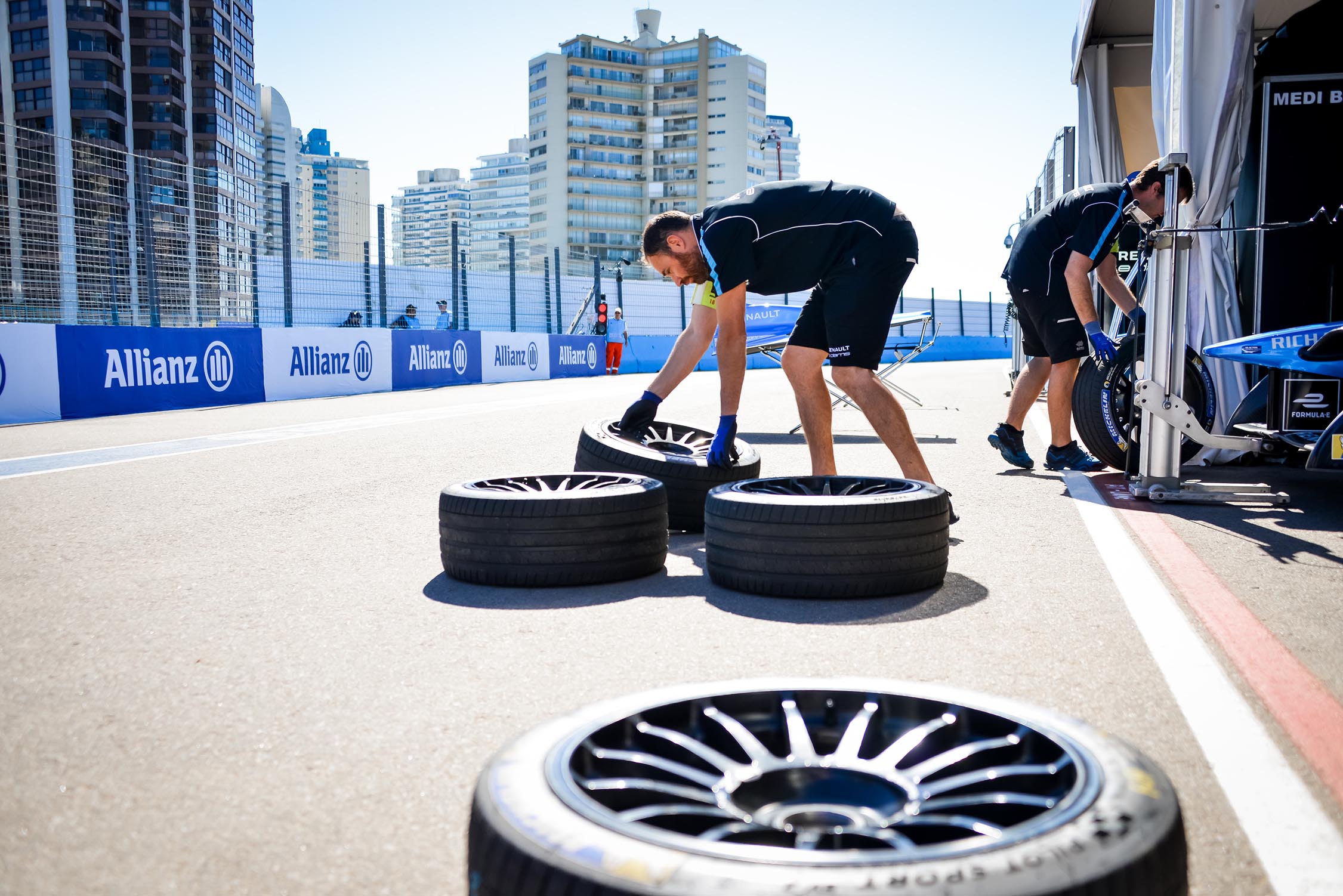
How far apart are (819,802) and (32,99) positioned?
6708 cm

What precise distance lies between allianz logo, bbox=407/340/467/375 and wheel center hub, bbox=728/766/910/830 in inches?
712

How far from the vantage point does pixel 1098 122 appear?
9891 mm

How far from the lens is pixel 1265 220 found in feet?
22.9

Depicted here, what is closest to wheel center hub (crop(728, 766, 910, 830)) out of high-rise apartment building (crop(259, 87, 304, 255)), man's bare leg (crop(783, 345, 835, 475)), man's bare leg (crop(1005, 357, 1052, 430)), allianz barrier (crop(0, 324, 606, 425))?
man's bare leg (crop(783, 345, 835, 475))

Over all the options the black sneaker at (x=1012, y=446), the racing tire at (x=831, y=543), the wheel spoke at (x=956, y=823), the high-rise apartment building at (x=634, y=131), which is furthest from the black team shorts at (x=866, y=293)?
the high-rise apartment building at (x=634, y=131)

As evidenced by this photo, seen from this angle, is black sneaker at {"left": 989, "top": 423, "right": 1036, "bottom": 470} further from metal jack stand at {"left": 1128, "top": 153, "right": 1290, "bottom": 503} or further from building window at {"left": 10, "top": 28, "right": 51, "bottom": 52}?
building window at {"left": 10, "top": 28, "right": 51, "bottom": 52}

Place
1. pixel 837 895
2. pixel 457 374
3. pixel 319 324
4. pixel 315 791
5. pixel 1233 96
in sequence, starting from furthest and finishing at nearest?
1. pixel 457 374
2. pixel 319 324
3. pixel 1233 96
4. pixel 315 791
5. pixel 837 895

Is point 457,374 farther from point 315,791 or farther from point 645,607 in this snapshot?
point 315,791

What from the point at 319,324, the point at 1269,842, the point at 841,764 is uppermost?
the point at 319,324

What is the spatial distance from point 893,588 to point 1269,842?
1.71 m

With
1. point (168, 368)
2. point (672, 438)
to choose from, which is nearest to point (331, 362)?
point (168, 368)

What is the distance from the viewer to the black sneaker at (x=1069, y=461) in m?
6.74

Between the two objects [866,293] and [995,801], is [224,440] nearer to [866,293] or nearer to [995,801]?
[866,293]

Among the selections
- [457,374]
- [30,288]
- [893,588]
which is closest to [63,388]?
[30,288]
